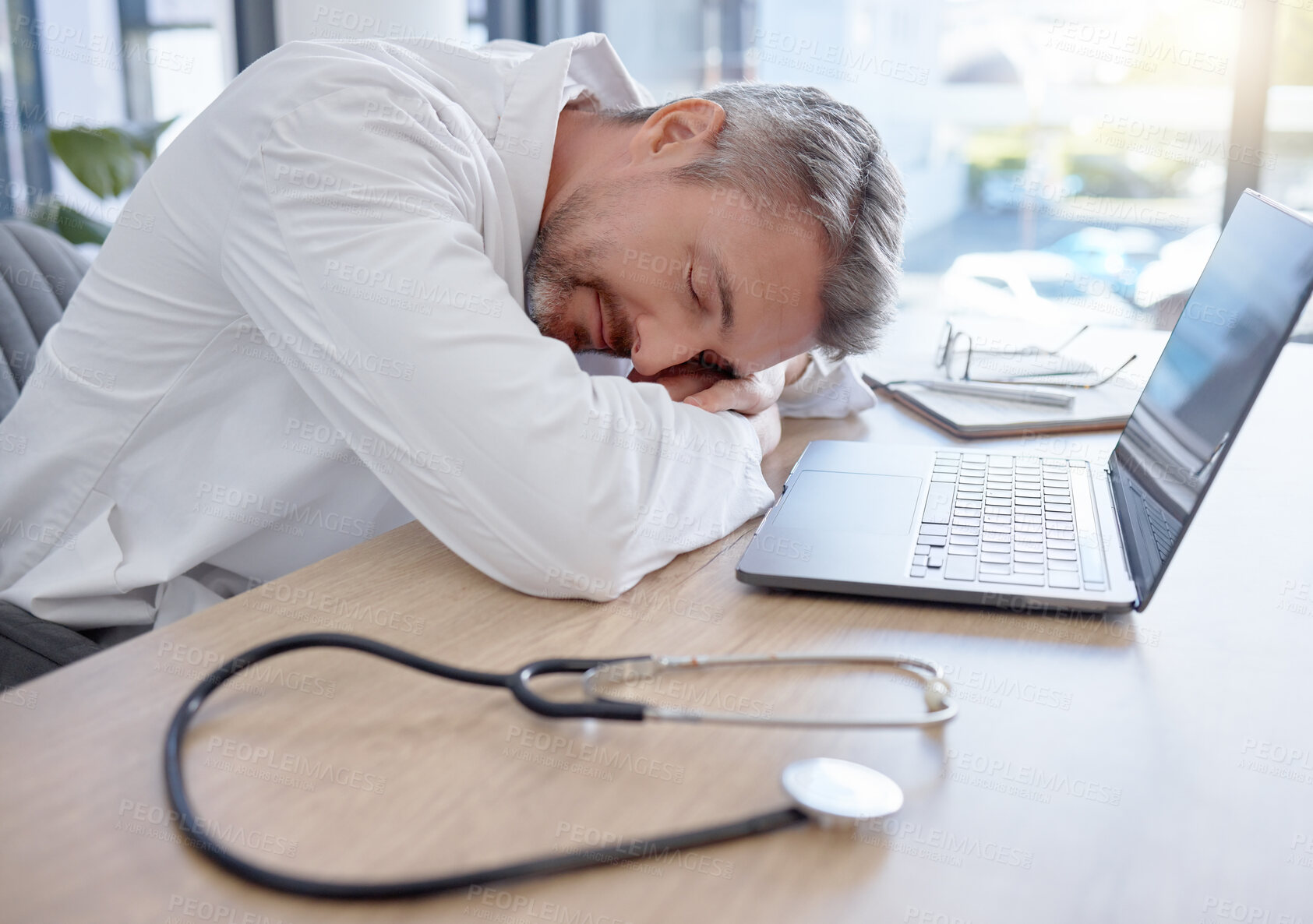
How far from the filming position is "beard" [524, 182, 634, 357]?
1046mm

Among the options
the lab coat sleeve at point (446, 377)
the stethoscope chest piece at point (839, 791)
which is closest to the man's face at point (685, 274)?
the lab coat sleeve at point (446, 377)

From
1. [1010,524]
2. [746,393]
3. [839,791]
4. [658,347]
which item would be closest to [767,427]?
[746,393]

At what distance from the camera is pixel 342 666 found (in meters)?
0.63

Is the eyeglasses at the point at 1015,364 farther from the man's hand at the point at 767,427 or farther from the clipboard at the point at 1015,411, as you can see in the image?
the man's hand at the point at 767,427

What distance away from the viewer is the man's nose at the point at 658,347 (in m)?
1.00

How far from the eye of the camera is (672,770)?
0.53 meters

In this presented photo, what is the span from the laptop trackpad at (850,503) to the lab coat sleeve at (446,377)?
68 millimetres

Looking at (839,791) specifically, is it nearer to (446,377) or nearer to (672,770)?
(672,770)

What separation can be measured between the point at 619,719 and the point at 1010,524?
45 cm

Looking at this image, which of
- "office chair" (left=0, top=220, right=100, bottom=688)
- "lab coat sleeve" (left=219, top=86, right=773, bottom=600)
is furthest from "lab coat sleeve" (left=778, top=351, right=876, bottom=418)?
"office chair" (left=0, top=220, right=100, bottom=688)

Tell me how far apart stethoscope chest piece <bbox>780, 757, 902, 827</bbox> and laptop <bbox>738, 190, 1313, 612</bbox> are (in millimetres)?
237

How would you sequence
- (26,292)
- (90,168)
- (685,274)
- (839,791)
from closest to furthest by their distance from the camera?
(839,791)
(685,274)
(26,292)
(90,168)

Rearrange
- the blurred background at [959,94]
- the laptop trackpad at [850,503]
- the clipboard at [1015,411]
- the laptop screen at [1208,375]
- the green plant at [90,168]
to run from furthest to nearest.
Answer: the blurred background at [959,94], the green plant at [90,168], the clipboard at [1015,411], the laptop trackpad at [850,503], the laptop screen at [1208,375]

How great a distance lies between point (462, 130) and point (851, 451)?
52 centimetres
